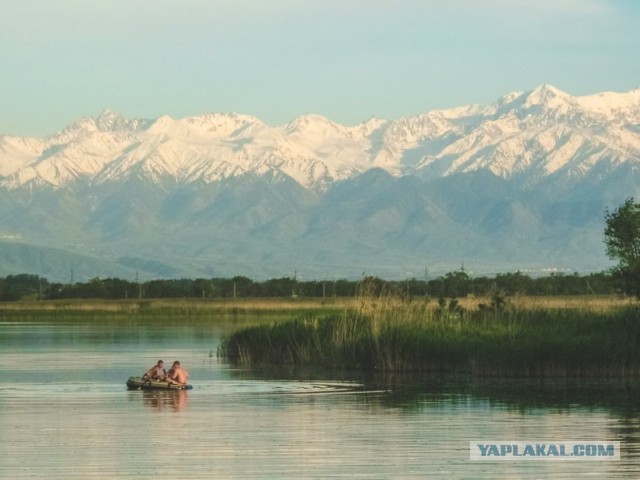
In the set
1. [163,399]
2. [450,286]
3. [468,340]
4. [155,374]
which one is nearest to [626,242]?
[468,340]

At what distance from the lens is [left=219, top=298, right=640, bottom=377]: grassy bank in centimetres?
4344

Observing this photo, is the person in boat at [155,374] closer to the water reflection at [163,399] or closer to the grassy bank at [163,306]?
the water reflection at [163,399]

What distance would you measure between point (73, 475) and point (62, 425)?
7190 mm

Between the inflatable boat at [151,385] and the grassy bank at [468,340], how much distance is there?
660 centimetres

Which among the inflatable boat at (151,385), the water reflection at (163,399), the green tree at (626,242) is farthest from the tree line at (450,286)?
the water reflection at (163,399)

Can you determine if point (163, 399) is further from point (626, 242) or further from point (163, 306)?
point (163, 306)

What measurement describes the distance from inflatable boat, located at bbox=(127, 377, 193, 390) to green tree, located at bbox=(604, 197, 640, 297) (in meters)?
14.3

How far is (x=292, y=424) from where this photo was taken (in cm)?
3294

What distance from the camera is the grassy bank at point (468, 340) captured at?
143ft

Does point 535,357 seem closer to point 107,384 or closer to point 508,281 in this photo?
point 107,384

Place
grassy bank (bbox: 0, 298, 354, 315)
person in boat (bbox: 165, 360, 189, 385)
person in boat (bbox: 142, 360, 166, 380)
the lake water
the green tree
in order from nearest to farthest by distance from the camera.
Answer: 1. the lake water
2. person in boat (bbox: 165, 360, 189, 385)
3. person in boat (bbox: 142, 360, 166, 380)
4. the green tree
5. grassy bank (bbox: 0, 298, 354, 315)

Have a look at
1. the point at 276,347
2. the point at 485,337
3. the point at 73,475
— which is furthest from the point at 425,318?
the point at 73,475

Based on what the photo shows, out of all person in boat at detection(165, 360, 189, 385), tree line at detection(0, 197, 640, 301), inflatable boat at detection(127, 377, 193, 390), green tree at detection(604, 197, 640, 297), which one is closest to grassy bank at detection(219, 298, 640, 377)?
green tree at detection(604, 197, 640, 297)

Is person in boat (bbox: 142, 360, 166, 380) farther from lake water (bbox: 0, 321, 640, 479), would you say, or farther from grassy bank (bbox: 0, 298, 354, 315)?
grassy bank (bbox: 0, 298, 354, 315)
